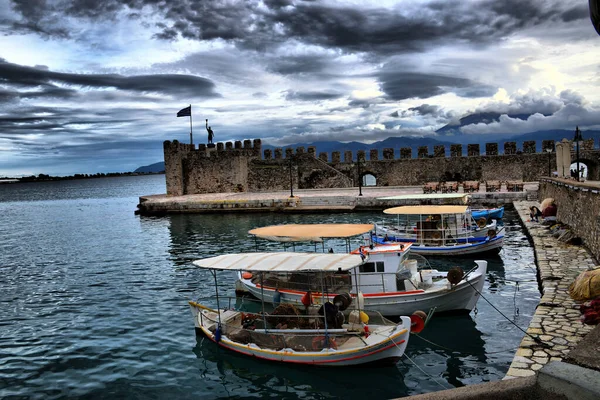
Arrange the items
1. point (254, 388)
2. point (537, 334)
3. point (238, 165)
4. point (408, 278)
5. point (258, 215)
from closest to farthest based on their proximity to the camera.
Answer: point (537, 334), point (254, 388), point (408, 278), point (258, 215), point (238, 165)

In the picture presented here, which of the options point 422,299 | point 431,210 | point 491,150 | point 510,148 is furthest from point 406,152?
point 422,299

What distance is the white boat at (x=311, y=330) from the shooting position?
8.01 m

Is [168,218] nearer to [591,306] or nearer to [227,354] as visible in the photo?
[227,354]

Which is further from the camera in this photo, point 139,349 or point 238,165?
point 238,165

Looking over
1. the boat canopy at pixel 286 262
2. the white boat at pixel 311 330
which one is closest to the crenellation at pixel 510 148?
the white boat at pixel 311 330

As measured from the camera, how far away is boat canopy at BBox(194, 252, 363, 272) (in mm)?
8375

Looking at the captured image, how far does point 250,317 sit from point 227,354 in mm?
850

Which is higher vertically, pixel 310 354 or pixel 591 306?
pixel 591 306

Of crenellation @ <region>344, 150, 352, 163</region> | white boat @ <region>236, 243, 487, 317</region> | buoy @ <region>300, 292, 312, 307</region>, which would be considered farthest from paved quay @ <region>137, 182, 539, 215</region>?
buoy @ <region>300, 292, 312, 307</region>

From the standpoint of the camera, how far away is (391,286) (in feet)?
35.1

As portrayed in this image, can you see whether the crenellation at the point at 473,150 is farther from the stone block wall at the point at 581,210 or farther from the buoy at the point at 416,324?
the buoy at the point at 416,324

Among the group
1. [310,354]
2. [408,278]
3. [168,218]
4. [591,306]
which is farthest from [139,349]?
[168,218]

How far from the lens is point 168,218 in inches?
1292

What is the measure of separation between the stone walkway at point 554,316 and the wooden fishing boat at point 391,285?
1.73 meters
